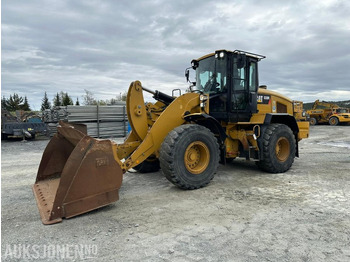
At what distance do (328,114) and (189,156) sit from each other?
27893 millimetres

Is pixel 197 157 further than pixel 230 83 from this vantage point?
No

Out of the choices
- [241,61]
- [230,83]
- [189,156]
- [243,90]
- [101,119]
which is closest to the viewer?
[189,156]

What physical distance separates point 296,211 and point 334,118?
27.6m

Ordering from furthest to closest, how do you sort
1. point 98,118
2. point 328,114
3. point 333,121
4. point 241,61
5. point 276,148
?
point 328,114, point 333,121, point 98,118, point 276,148, point 241,61

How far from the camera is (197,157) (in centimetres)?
496

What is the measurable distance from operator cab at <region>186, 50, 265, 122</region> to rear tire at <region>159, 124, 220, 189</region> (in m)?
1.10

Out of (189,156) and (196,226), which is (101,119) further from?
(196,226)

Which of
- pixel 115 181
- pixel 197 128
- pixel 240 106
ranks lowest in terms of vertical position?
pixel 115 181


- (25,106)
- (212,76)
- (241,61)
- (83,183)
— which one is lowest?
(83,183)

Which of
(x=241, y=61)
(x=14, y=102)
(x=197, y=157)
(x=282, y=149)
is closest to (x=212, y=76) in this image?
(x=241, y=61)

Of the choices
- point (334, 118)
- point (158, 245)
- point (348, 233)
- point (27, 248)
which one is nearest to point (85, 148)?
point (27, 248)

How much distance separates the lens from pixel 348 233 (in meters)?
3.03

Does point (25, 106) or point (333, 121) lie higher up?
point (25, 106)

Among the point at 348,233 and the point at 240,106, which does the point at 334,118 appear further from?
→ the point at 348,233
